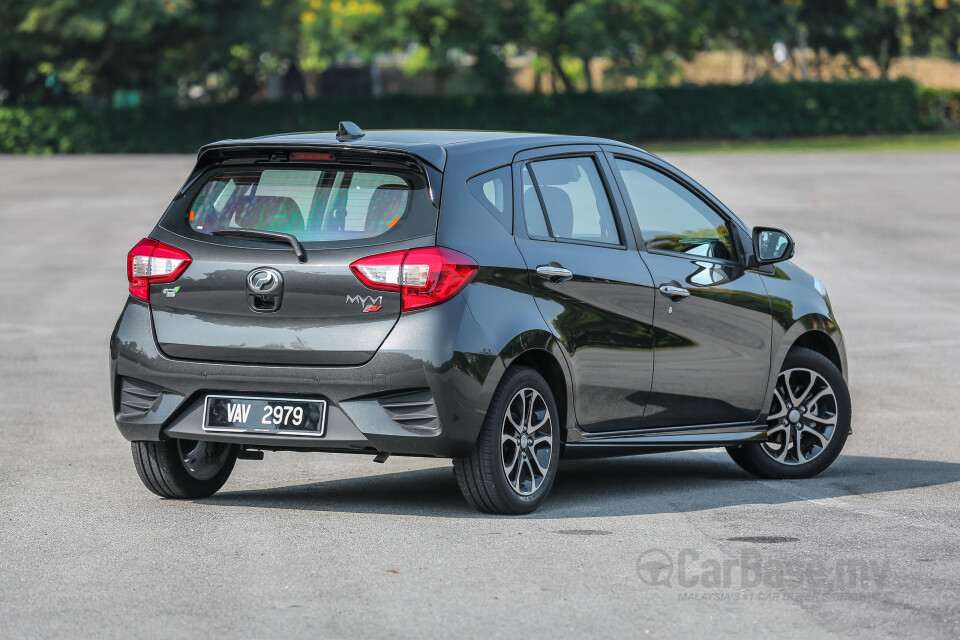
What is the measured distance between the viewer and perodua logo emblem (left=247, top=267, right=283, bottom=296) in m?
6.77

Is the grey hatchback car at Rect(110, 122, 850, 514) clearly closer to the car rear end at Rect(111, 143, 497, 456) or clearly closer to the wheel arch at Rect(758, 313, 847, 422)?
the car rear end at Rect(111, 143, 497, 456)

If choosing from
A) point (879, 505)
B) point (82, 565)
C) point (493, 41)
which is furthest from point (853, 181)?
point (82, 565)

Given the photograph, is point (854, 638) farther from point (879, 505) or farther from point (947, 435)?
point (947, 435)

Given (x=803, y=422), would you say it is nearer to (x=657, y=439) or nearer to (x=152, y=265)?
(x=657, y=439)

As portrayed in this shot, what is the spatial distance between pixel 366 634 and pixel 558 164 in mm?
3094

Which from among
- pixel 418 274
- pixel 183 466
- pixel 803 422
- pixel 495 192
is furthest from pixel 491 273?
pixel 803 422

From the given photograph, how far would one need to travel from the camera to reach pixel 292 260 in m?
6.78

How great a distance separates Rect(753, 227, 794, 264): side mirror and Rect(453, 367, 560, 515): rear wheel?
1653mm

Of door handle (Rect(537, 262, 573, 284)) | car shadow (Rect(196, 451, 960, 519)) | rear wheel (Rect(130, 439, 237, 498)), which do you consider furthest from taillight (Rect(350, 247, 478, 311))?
rear wheel (Rect(130, 439, 237, 498))

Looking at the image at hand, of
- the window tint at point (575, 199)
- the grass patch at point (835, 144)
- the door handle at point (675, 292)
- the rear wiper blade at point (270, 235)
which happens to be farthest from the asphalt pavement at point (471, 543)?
the grass patch at point (835, 144)

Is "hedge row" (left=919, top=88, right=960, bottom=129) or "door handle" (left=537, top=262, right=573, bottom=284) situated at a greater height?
"door handle" (left=537, top=262, right=573, bottom=284)

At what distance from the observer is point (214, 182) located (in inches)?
283

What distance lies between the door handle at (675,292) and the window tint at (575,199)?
34 centimetres

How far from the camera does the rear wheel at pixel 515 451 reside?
22.5ft
